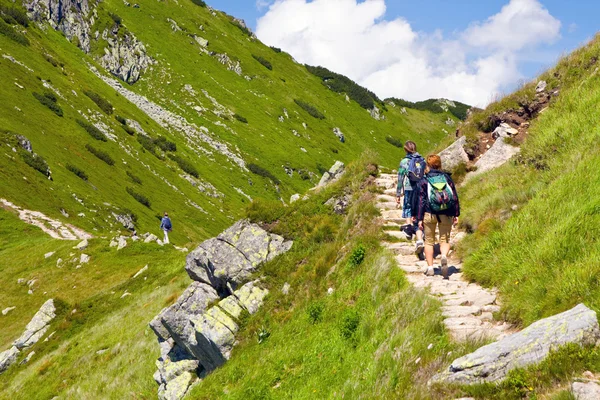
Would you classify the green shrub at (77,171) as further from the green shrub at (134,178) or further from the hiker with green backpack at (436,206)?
the hiker with green backpack at (436,206)

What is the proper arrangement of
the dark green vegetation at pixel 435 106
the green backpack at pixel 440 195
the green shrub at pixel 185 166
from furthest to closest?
the dark green vegetation at pixel 435 106 < the green shrub at pixel 185 166 < the green backpack at pixel 440 195

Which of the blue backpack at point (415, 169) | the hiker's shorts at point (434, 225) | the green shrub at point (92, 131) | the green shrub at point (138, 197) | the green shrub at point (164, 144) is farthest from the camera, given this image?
the green shrub at point (164, 144)

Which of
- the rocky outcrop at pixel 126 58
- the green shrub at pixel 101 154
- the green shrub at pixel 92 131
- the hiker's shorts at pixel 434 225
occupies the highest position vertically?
the rocky outcrop at pixel 126 58

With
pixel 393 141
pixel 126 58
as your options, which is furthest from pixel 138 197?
pixel 393 141

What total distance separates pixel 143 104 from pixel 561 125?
92.0 metres

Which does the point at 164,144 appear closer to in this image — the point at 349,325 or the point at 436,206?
the point at 436,206

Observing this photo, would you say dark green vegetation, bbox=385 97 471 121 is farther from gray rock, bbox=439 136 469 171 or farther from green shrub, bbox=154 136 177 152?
gray rock, bbox=439 136 469 171

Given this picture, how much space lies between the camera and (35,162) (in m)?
48.2

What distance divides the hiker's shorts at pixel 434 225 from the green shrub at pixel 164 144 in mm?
71036

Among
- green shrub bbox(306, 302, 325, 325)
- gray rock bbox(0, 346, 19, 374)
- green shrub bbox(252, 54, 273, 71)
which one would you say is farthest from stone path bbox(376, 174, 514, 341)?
green shrub bbox(252, 54, 273, 71)

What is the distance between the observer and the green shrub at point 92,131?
63.1 m

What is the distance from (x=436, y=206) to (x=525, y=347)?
4.93 metres

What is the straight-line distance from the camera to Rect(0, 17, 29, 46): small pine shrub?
71500 mm

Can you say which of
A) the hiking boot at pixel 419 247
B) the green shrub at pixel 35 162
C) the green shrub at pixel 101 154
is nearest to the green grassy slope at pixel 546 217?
the hiking boot at pixel 419 247
